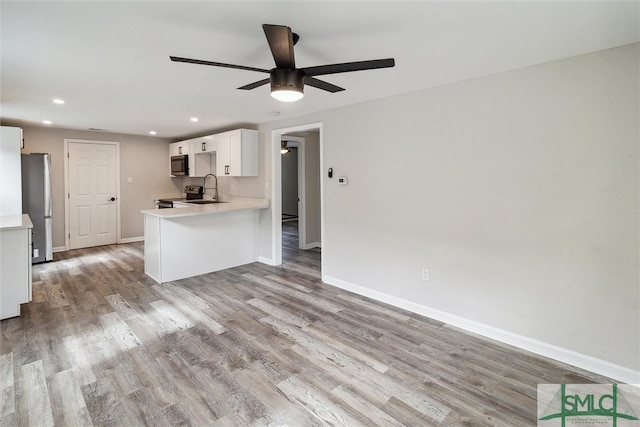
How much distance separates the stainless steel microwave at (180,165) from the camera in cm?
638

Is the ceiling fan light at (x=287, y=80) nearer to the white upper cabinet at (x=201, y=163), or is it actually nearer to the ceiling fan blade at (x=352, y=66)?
the ceiling fan blade at (x=352, y=66)

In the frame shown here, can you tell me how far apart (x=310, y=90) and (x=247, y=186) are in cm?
274

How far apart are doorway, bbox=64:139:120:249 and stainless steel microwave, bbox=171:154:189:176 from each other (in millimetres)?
1027

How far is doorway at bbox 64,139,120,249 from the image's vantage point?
5.94 metres

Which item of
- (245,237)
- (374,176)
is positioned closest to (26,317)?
(245,237)

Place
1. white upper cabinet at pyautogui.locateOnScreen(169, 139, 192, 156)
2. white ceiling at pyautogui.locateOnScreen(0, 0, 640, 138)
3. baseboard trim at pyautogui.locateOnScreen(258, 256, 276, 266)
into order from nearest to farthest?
white ceiling at pyautogui.locateOnScreen(0, 0, 640, 138), baseboard trim at pyautogui.locateOnScreen(258, 256, 276, 266), white upper cabinet at pyautogui.locateOnScreen(169, 139, 192, 156)

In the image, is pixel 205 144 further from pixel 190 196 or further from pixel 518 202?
pixel 518 202

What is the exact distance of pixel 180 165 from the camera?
649 cm

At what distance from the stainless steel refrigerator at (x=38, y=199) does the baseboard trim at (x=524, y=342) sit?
207 inches

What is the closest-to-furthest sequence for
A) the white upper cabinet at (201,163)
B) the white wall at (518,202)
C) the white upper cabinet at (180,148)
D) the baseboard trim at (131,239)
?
the white wall at (518,202) → the white upper cabinet at (201,163) → the white upper cabinet at (180,148) → the baseboard trim at (131,239)

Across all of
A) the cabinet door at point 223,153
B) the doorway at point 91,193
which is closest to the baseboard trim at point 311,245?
the cabinet door at point 223,153

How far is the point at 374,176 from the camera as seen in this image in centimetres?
360

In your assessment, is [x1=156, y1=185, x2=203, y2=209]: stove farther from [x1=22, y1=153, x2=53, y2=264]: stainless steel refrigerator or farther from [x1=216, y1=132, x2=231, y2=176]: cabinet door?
[x1=22, y1=153, x2=53, y2=264]: stainless steel refrigerator

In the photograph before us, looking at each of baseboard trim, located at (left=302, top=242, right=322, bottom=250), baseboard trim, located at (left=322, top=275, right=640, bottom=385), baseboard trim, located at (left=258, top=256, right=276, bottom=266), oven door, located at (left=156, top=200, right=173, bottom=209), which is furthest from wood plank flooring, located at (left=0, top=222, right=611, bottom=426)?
oven door, located at (left=156, top=200, right=173, bottom=209)
